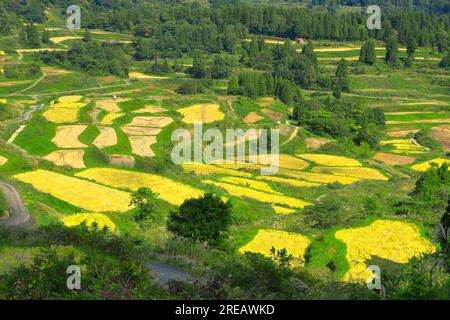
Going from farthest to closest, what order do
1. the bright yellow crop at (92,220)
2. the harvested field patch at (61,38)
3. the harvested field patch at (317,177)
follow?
the harvested field patch at (61,38) → the harvested field patch at (317,177) → the bright yellow crop at (92,220)

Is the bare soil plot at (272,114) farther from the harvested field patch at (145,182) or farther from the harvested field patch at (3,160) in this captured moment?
the harvested field patch at (3,160)

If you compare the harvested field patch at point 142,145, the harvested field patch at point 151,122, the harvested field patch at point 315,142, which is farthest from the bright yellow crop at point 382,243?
the harvested field patch at point 315,142

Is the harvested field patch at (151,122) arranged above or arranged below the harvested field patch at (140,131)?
above

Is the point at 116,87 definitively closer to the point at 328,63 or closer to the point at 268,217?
the point at 328,63

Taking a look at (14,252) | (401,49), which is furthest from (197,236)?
(401,49)

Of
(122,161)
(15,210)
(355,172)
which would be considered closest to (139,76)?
(122,161)

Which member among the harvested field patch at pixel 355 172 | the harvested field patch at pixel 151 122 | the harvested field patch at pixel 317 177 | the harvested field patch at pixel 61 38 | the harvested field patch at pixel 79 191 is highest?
the harvested field patch at pixel 61 38
